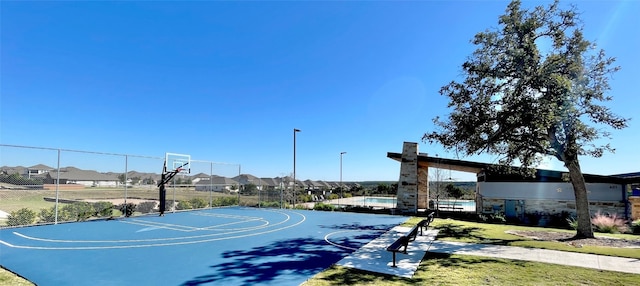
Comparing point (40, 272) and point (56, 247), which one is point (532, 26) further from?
point (56, 247)

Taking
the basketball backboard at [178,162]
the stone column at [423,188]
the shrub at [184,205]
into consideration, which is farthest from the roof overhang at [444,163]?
the shrub at [184,205]

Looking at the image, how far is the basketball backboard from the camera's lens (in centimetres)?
1631

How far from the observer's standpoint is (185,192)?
62.4 ft

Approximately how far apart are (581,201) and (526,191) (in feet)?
27.3

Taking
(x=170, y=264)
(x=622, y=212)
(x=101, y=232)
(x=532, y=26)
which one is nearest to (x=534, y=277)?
(x=170, y=264)

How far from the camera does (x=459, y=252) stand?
26.9ft

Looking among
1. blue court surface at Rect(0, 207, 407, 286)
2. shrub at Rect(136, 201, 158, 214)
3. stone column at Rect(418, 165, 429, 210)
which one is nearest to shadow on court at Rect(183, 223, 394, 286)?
blue court surface at Rect(0, 207, 407, 286)

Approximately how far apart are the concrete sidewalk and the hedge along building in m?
7.95

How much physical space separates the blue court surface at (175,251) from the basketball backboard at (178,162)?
4.23m

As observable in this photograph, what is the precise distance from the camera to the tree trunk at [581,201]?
10352mm

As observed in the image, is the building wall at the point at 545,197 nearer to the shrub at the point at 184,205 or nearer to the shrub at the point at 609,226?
the shrub at the point at 609,226

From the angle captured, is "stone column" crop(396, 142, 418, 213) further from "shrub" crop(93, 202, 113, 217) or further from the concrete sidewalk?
"shrub" crop(93, 202, 113, 217)

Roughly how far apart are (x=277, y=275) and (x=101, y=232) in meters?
8.15

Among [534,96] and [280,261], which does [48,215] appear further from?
[534,96]
